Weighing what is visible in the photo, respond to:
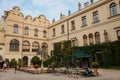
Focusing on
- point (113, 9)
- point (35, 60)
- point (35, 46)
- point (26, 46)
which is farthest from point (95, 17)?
point (26, 46)

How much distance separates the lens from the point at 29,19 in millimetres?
35250

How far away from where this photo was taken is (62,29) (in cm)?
3244

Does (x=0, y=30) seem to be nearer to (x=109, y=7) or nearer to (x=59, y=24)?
(x=59, y=24)

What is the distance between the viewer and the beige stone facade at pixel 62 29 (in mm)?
22281

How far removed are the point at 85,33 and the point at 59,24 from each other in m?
8.83

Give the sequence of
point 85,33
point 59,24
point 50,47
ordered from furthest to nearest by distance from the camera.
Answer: point 50,47
point 59,24
point 85,33

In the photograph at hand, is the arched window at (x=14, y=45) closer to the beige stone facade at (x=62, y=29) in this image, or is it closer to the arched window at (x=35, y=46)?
the beige stone facade at (x=62, y=29)

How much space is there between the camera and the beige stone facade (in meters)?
22.3

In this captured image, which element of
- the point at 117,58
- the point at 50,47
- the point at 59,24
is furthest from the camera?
the point at 50,47

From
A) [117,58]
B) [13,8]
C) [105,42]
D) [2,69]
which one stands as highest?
[13,8]

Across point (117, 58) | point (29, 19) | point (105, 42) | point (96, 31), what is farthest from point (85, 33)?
point (29, 19)

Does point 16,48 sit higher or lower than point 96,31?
lower

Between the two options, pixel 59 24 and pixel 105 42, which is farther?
pixel 59 24

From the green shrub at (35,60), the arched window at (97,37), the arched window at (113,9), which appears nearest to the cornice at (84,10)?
the arched window at (113,9)
